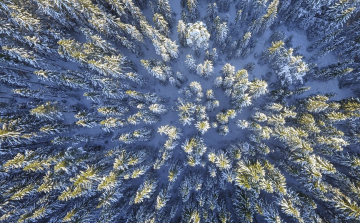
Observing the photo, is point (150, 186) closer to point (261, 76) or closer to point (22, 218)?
point (22, 218)

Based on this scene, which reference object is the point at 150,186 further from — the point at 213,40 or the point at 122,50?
the point at 213,40

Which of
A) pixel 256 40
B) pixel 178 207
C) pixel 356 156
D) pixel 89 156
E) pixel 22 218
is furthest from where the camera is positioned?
pixel 256 40

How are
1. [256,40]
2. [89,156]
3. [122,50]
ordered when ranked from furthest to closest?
[122,50]
[256,40]
[89,156]

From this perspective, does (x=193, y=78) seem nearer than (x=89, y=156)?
No

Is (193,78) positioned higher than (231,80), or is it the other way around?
(193,78)

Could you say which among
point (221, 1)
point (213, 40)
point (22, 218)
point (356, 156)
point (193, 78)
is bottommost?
point (22, 218)

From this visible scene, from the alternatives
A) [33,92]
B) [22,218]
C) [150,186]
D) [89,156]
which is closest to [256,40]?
[150,186]

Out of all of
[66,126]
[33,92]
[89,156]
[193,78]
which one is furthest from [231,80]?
[33,92]
